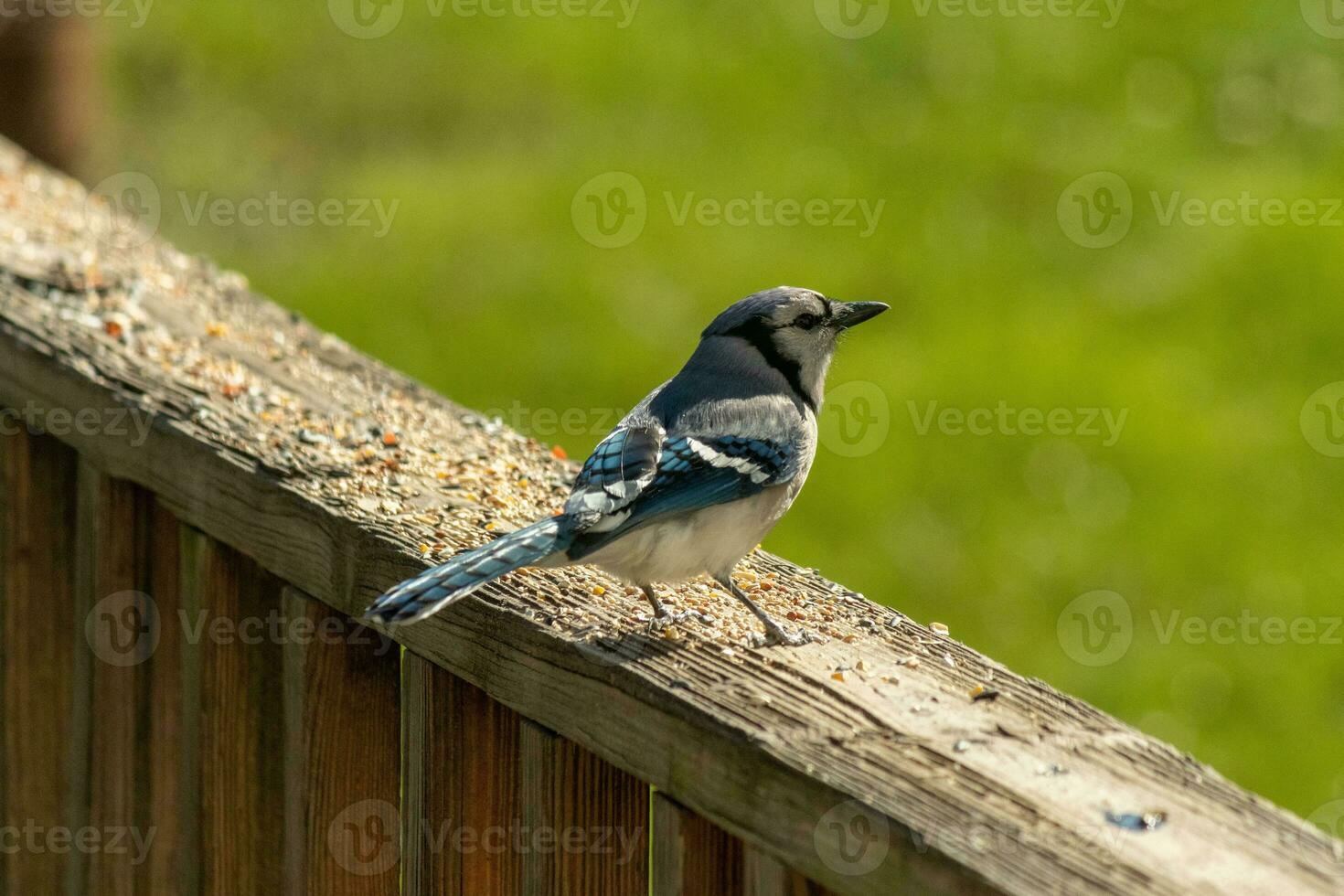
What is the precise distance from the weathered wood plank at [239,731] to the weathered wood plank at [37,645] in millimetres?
504

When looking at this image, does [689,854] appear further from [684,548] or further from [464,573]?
[684,548]

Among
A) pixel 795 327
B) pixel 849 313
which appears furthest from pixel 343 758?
pixel 849 313

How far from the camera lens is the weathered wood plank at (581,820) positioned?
2104mm

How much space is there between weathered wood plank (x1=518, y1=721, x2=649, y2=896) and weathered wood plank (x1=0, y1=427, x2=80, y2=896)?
1.32 metres

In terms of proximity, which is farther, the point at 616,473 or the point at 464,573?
the point at 616,473

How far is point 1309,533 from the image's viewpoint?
592 centimetres

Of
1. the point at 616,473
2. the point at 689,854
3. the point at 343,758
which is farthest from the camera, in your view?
the point at 616,473

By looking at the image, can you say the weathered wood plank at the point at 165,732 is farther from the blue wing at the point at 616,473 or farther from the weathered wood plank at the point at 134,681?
the blue wing at the point at 616,473

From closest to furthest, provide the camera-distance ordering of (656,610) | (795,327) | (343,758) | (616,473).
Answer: (656,610)
(343,758)
(616,473)
(795,327)

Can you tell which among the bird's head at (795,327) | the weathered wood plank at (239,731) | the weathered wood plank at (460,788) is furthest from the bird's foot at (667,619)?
the bird's head at (795,327)

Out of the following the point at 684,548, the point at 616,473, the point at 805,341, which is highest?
the point at 805,341

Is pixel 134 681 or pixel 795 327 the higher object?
pixel 795 327

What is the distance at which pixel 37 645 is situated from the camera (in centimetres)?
316

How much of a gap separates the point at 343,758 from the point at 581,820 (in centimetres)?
51
